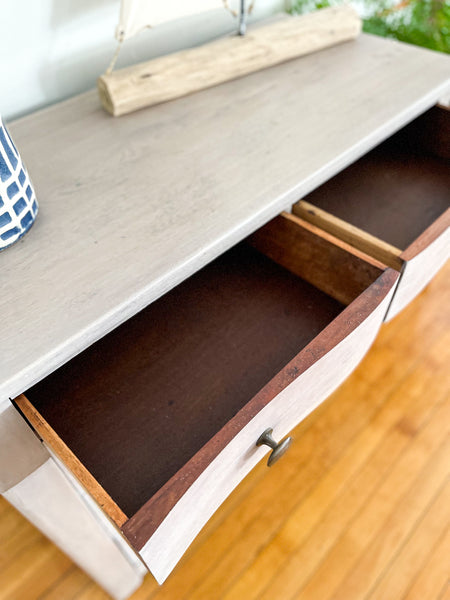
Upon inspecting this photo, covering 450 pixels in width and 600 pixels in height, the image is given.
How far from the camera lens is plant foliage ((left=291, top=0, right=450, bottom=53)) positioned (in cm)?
129

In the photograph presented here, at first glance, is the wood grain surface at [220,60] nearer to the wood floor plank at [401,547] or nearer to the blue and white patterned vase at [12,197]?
the blue and white patterned vase at [12,197]

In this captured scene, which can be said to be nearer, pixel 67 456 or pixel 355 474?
pixel 67 456

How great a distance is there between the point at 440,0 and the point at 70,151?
1.30 metres

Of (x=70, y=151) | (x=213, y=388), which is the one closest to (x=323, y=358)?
(x=213, y=388)

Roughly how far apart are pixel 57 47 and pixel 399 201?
2.15 ft

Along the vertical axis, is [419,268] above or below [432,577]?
above

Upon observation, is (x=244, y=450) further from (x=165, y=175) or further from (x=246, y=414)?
(x=165, y=175)

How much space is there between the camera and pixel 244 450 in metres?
0.45

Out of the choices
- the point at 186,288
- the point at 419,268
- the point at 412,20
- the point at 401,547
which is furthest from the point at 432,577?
the point at 412,20

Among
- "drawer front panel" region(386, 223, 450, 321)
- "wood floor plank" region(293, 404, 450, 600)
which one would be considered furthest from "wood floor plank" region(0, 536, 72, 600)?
"drawer front panel" region(386, 223, 450, 321)

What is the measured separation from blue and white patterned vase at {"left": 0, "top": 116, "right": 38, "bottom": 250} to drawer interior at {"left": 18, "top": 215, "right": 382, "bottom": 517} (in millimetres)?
198

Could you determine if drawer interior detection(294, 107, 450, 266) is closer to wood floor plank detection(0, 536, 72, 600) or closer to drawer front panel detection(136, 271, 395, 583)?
drawer front panel detection(136, 271, 395, 583)

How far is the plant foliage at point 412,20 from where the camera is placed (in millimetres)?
1293

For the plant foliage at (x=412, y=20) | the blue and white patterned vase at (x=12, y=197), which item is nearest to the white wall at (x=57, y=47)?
the blue and white patterned vase at (x=12, y=197)
